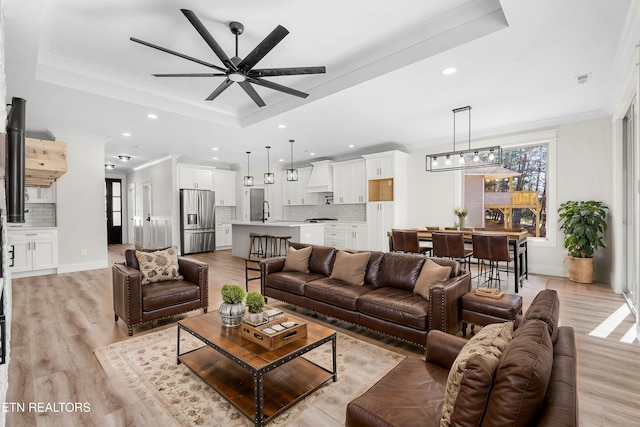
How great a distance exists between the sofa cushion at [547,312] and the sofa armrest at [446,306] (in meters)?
1.04

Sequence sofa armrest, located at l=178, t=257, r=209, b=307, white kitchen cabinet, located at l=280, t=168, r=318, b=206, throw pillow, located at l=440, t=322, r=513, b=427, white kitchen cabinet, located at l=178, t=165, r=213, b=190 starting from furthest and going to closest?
white kitchen cabinet, located at l=280, t=168, r=318, b=206
white kitchen cabinet, located at l=178, t=165, r=213, b=190
sofa armrest, located at l=178, t=257, r=209, b=307
throw pillow, located at l=440, t=322, r=513, b=427

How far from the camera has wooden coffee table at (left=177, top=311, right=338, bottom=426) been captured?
1.88 metres

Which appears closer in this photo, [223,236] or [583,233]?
[583,233]

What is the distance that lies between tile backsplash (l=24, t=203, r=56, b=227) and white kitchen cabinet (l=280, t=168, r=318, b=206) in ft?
18.8

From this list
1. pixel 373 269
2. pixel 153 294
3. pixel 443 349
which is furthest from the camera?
pixel 373 269

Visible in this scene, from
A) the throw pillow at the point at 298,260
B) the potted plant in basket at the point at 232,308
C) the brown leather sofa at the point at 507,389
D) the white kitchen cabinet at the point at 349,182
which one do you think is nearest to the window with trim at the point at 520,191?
the white kitchen cabinet at the point at 349,182

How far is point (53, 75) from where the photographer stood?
11.9ft

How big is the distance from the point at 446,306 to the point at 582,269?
391 cm

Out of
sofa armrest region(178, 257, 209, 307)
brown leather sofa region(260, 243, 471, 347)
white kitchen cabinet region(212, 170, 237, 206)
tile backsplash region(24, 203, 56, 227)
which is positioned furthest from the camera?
white kitchen cabinet region(212, 170, 237, 206)

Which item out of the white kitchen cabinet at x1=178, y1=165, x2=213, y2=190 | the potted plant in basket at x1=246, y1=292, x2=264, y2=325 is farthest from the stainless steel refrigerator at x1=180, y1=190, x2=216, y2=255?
the potted plant in basket at x1=246, y1=292, x2=264, y2=325

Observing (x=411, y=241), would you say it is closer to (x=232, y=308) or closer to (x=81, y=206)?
(x=232, y=308)

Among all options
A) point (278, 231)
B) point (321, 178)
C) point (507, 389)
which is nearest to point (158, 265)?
point (507, 389)

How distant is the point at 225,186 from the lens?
32.6 feet

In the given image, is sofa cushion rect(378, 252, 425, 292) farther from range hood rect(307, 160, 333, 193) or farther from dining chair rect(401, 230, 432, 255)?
range hood rect(307, 160, 333, 193)
